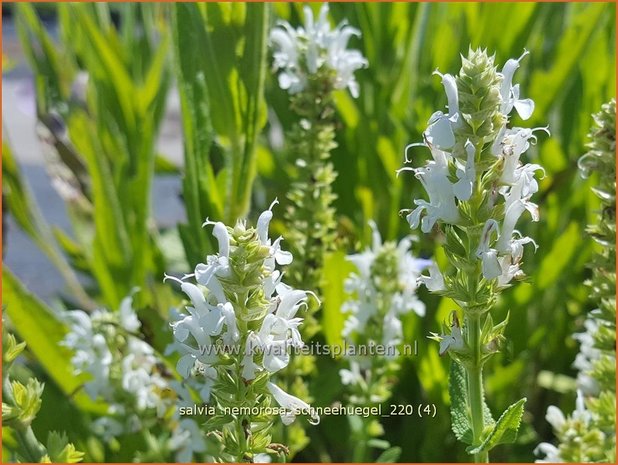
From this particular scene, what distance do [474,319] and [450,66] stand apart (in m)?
0.66

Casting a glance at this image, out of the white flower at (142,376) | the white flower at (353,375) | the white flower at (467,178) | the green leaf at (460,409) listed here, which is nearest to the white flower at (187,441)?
the white flower at (142,376)

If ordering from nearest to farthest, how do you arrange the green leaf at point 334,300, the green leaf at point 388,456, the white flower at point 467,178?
1. the white flower at point 467,178
2. the green leaf at point 388,456
3. the green leaf at point 334,300

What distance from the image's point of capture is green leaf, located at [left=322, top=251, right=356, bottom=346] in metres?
0.89

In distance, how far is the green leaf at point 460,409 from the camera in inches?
22.0

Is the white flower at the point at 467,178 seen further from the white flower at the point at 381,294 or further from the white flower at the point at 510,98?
the white flower at the point at 381,294

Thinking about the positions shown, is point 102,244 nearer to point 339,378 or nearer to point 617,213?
point 339,378

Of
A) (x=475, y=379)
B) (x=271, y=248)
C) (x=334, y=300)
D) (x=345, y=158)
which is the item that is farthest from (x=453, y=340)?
(x=345, y=158)

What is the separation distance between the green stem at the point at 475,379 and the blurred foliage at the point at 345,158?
0.29 m

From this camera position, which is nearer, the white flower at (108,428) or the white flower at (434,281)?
the white flower at (434,281)

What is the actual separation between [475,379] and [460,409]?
4 centimetres

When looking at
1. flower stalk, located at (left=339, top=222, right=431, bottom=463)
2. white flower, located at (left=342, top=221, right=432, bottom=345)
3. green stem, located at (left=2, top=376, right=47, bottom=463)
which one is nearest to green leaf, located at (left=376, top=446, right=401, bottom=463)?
flower stalk, located at (left=339, top=222, right=431, bottom=463)

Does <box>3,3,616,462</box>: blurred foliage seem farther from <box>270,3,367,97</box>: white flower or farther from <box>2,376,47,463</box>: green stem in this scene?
<box>2,376,47,463</box>: green stem

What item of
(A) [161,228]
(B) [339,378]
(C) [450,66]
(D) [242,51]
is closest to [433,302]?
(B) [339,378]

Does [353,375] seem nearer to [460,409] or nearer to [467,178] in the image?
[460,409]
